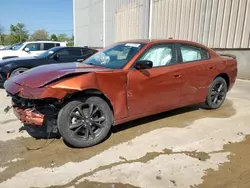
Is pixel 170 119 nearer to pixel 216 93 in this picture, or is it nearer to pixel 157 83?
pixel 157 83

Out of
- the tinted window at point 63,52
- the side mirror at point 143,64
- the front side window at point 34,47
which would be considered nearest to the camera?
the side mirror at point 143,64

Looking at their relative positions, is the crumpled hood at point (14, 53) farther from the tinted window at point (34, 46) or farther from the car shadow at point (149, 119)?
the car shadow at point (149, 119)

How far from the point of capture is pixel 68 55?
8789 mm

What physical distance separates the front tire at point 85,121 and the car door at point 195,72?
5.82 feet

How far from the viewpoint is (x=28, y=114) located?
3225mm

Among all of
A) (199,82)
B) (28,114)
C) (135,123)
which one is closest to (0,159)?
(28,114)

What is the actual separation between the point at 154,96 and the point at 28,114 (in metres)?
2.02

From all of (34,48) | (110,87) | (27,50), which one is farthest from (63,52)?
(110,87)

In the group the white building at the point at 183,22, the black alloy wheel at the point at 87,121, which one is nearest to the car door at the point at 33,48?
the white building at the point at 183,22

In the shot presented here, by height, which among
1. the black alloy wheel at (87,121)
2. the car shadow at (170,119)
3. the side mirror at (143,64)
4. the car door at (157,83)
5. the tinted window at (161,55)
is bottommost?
the car shadow at (170,119)

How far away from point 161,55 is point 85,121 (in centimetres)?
187

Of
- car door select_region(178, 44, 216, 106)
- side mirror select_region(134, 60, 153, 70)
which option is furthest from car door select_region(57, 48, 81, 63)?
side mirror select_region(134, 60, 153, 70)

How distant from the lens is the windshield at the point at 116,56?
3.87m

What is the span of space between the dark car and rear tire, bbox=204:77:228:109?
3.48m
